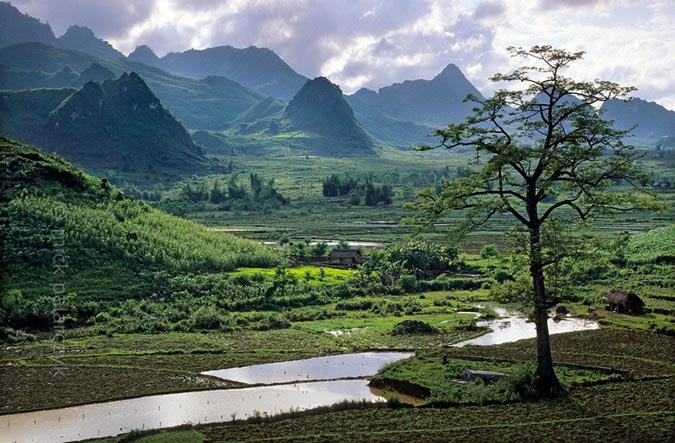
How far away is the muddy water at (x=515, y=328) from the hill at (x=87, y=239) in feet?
79.4

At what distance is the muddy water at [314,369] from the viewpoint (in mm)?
29859

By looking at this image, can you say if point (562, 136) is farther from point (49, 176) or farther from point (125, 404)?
point (49, 176)

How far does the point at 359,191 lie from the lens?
15550 centimetres

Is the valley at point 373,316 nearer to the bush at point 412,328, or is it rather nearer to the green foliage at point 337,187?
the bush at point 412,328

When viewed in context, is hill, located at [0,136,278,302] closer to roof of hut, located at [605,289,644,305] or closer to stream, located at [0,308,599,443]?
stream, located at [0,308,599,443]

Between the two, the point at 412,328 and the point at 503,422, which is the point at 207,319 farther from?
the point at 503,422

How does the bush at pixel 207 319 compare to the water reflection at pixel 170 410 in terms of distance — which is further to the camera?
the bush at pixel 207 319

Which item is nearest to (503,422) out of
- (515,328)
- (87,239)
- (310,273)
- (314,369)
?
(314,369)

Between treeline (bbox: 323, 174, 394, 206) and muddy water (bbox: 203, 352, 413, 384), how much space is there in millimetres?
117415

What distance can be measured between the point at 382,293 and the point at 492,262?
20.2 m

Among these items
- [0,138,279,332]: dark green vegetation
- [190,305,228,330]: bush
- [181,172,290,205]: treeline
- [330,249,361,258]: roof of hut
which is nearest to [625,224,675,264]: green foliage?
[330,249,361,258]: roof of hut

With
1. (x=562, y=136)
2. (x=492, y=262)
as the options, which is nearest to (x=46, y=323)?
(x=562, y=136)

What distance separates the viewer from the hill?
46594 millimetres

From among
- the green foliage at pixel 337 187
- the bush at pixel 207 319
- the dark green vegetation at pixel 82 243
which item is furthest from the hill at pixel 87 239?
the green foliage at pixel 337 187
